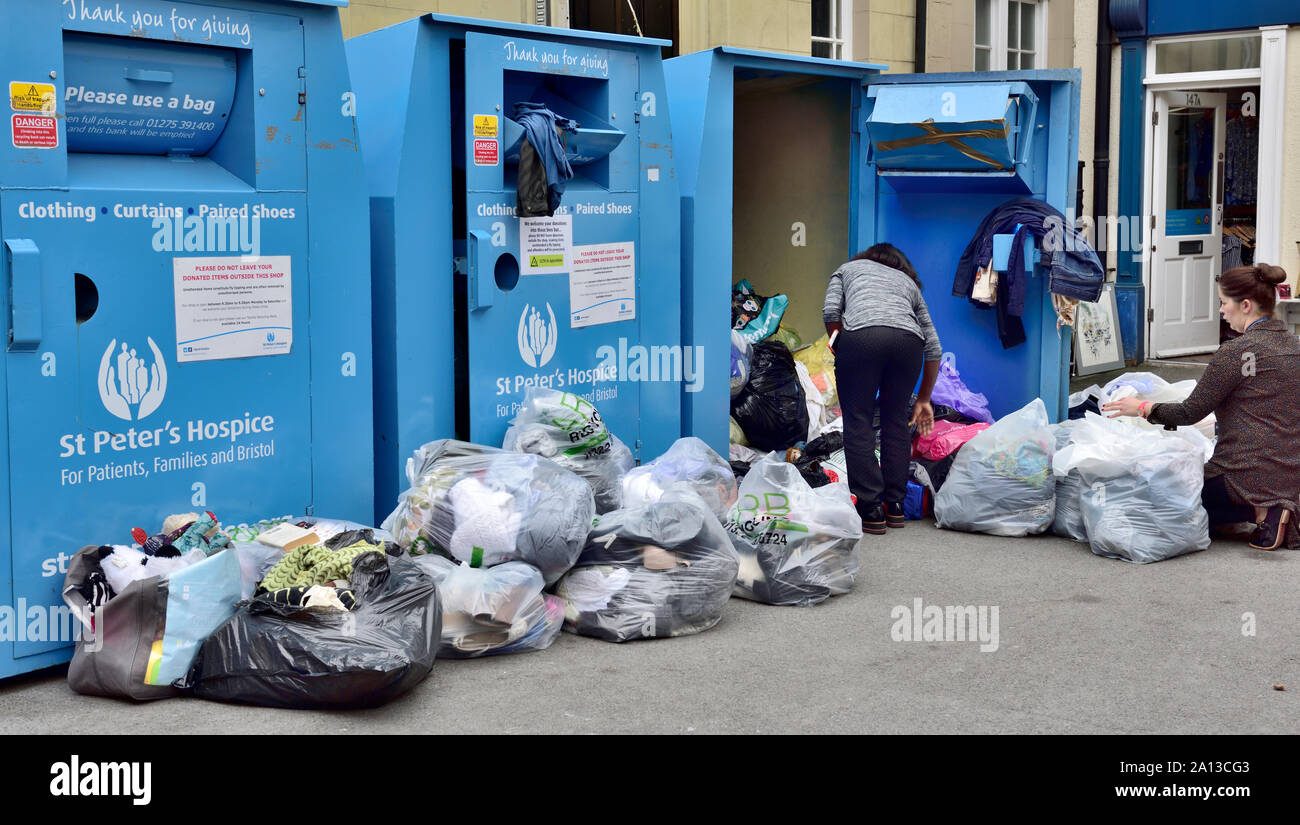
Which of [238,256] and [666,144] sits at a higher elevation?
[666,144]

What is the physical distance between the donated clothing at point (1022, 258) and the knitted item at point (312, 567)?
4.25m

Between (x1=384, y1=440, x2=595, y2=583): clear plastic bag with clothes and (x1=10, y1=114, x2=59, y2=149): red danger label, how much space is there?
172 cm

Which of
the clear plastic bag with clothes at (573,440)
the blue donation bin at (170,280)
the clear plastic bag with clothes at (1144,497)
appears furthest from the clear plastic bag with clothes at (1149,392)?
the blue donation bin at (170,280)

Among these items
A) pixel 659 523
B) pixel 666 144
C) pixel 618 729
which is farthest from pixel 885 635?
pixel 666 144

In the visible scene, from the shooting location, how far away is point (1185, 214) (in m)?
12.2

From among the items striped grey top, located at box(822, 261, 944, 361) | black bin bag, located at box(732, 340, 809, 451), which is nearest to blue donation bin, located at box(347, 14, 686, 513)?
striped grey top, located at box(822, 261, 944, 361)

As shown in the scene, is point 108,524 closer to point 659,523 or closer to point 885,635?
A: point 659,523

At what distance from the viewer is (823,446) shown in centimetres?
707

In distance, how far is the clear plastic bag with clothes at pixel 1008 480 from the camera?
254 inches

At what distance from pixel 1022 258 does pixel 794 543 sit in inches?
108

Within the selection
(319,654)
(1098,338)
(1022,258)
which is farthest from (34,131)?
(1098,338)

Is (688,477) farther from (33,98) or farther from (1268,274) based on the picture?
(33,98)

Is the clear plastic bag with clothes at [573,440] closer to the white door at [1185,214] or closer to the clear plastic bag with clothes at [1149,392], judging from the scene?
the clear plastic bag with clothes at [1149,392]

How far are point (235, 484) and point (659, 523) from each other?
5.06 feet
